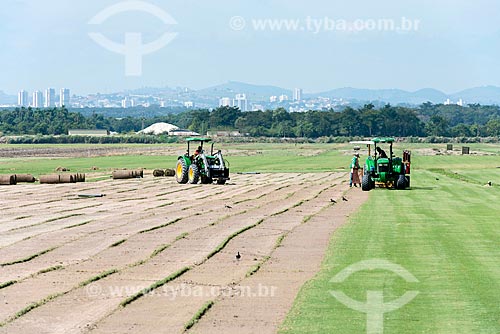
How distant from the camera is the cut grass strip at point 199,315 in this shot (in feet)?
37.4

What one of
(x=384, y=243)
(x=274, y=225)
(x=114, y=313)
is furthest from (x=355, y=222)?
(x=114, y=313)

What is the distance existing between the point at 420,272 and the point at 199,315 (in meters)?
5.01

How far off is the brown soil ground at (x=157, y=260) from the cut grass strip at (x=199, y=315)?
69 millimetres

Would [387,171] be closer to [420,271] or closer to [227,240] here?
[227,240]

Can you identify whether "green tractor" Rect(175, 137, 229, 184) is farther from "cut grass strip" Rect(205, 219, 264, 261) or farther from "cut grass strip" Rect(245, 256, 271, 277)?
"cut grass strip" Rect(245, 256, 271, 277)

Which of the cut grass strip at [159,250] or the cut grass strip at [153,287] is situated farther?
the cut grass strip at [159,250]

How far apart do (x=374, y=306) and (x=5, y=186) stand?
34.5 meters

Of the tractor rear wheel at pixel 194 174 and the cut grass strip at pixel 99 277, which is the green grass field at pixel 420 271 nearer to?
the cut grass strip at pixel 99 277

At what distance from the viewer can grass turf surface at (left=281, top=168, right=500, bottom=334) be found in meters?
11.5

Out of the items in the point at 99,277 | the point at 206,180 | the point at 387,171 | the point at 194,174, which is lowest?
the point at 206,180

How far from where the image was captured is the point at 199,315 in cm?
1195

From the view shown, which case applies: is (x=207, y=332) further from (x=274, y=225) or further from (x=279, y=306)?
(x=274, y=225)

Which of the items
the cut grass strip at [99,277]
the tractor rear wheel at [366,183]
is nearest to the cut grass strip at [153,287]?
the cut grass strip at [99,277]

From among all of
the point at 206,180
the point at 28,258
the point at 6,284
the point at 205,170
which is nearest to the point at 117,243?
the point at 28,258
